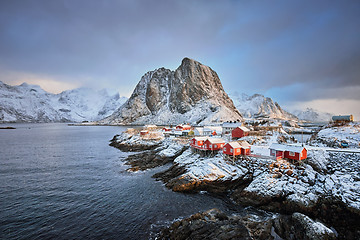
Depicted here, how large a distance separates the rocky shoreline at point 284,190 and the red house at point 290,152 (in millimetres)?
1532

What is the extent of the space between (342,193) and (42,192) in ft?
129

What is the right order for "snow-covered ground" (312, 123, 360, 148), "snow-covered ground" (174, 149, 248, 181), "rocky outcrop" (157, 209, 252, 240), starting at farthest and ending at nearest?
1. "snow-covered ground" (312, 123, 360, 148)
2. "snow-covered ground" (174, 149, 248, 181)
3. "rocky outcrop" (157, 209, 252, 240)

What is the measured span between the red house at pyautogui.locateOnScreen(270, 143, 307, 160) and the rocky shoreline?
153 cm

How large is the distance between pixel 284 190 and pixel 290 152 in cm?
860

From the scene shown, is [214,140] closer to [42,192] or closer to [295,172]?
[295,172]

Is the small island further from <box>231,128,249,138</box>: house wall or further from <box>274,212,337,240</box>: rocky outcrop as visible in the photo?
<box>231,128,249,138</box>: house wall

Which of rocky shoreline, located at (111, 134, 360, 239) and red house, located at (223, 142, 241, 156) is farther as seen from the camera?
red house, located at (223, 142, 241, 156)

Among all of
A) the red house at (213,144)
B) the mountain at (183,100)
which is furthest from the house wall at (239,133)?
the mountain at (183,100)

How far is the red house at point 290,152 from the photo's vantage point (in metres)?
26.1

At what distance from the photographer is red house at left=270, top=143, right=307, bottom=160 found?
85.5 feet

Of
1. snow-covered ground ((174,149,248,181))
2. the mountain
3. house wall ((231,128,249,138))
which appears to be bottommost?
snow-covered ground ((174,149,248,181))

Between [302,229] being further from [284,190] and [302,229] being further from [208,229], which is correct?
[208,229]

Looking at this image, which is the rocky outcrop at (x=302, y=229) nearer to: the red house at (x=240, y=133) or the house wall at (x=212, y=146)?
the house wall at (x=212, y=146)

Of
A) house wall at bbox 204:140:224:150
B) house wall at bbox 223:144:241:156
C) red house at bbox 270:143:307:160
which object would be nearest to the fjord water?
house wall at bbox 223:144:241:156
